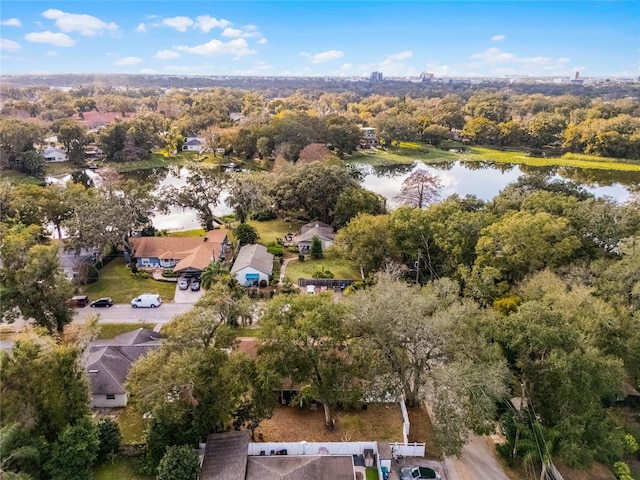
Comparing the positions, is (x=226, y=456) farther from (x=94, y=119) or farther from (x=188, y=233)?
(x=94, y=119)

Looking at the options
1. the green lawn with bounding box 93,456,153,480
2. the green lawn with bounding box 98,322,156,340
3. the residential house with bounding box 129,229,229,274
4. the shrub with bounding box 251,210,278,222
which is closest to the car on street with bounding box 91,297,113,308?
the green lawn with bounding box 98,322,156,340

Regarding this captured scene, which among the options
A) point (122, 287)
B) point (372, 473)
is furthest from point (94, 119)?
point (372, 473)

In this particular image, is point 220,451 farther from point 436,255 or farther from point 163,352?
point 436,255

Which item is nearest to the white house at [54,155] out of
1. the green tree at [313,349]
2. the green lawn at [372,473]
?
the green tree at [313,349]

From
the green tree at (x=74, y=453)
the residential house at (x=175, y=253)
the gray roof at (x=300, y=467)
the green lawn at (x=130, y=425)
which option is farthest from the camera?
the residential house at (x=175, y=253)

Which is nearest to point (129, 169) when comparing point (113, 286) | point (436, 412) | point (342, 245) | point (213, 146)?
point (213, 146)

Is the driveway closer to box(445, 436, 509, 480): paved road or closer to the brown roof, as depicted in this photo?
the brown roof

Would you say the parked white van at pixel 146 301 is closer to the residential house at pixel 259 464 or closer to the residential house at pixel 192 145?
the residential house at pixel 259 464
